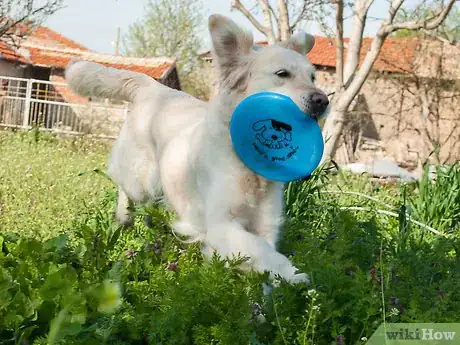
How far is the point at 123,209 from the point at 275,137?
1891mm

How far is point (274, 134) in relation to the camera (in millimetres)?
4707

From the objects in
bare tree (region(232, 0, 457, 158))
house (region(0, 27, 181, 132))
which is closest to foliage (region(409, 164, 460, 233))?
bare tree (region(232, 0, 457, 158))

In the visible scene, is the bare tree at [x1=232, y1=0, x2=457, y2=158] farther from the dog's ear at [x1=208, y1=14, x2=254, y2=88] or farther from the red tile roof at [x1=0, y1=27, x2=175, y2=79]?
the red tile roof at [x1=0, y1=27, x2=175, y2=79]

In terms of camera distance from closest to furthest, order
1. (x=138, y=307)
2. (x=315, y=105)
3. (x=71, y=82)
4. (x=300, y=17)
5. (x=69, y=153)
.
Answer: (x=138, y=307) → (x=315, y=105) → (x=71, y=82) → (x=69, y=153) → (x=300, y=17)

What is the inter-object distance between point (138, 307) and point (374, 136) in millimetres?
33177

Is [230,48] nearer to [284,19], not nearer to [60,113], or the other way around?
[284,19]

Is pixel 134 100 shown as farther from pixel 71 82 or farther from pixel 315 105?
pixel 315 105

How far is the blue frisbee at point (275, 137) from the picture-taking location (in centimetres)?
428

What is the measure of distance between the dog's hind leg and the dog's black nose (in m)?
2.23

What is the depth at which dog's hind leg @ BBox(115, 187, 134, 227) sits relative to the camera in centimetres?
597

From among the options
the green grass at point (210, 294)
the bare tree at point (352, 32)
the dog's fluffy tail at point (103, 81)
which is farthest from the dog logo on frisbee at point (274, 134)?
the bare tree at point (352, 32)

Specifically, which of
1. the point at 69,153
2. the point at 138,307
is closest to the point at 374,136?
the point at 69,153

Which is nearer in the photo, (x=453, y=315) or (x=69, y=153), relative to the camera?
(x=453, y=315)

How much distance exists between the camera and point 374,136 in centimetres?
3544
